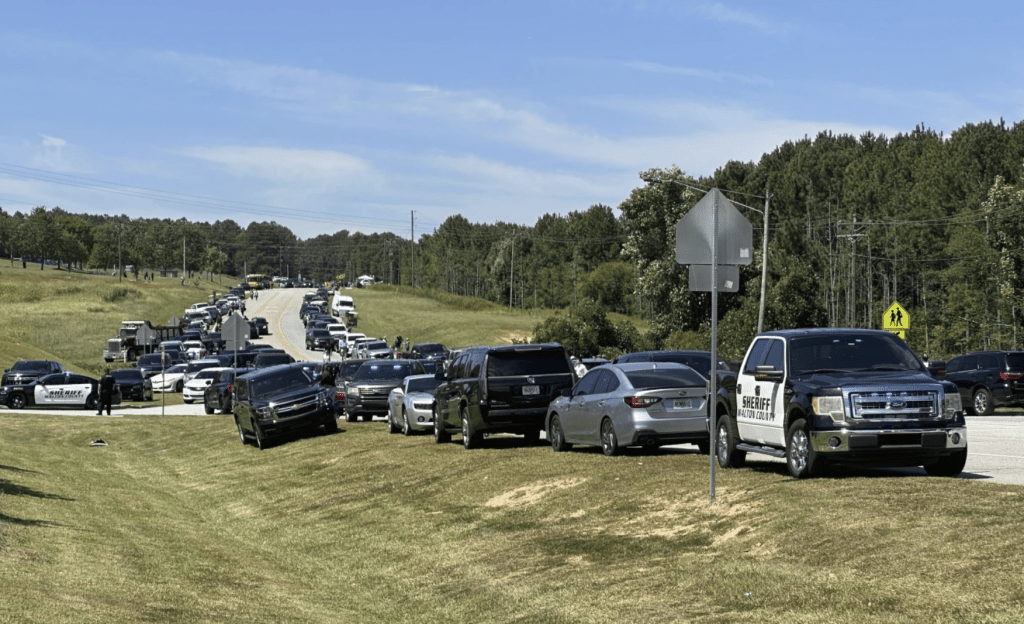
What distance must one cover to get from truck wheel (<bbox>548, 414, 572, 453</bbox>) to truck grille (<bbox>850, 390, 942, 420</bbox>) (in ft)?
27.8

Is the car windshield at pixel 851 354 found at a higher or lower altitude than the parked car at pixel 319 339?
higher

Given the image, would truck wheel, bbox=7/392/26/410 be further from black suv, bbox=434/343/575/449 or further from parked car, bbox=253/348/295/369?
black suv, bbox=434/343/575/449

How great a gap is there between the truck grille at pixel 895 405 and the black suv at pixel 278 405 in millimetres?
19102

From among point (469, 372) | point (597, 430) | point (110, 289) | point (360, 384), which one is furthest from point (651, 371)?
point (110, 289)

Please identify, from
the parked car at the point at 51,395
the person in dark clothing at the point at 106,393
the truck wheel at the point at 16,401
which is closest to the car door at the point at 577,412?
the person in dark clothing at the point at 106,393

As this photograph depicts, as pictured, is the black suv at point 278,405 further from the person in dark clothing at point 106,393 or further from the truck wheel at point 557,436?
the person in dark clothing at point 106,393

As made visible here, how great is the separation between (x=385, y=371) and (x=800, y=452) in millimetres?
22746

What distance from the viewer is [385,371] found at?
36.9 metres

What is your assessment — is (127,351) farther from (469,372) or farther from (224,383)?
(469,372)

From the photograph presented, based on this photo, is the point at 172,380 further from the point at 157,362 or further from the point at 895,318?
the point at 895,318

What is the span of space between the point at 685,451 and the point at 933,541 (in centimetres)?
1079

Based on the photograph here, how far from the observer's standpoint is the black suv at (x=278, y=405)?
102ft

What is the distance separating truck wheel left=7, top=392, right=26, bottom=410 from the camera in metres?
51.5

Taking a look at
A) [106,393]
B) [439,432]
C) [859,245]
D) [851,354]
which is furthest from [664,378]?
[859,245]
